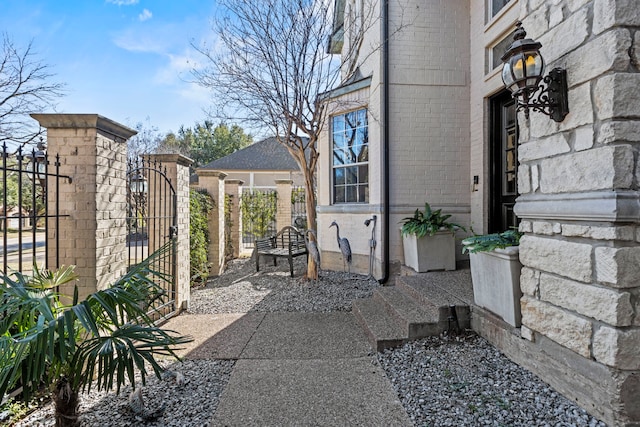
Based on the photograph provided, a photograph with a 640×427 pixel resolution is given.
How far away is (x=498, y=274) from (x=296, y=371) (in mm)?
1911

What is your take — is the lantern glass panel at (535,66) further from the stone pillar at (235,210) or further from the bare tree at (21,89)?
the bare tree at (21,89)

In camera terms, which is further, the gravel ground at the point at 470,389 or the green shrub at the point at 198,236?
the green shrub at the point at 198,236

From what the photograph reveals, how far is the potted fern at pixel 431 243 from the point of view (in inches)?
197

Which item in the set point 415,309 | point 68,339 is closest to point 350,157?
point 415,309

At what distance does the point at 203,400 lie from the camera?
2504 millimetres

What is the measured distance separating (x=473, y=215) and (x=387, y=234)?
1460mm

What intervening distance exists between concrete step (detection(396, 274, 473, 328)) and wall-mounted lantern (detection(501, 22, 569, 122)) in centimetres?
199

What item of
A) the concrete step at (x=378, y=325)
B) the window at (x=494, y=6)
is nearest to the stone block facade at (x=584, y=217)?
the concrete step at (x=378, y=325)

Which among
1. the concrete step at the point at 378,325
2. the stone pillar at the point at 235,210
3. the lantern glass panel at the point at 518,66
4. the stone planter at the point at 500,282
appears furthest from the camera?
the stone pillar at the point at 235,210

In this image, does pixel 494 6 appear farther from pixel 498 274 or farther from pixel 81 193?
pixel 81 193

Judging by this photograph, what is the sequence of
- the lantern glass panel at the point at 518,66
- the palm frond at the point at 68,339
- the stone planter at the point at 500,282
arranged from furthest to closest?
the stone planter at the point at 500,282
the lantern glass panel at the point at 518,66
the palm frond at the point at 68,339

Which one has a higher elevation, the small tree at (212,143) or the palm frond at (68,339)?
the small tree at (212,143)

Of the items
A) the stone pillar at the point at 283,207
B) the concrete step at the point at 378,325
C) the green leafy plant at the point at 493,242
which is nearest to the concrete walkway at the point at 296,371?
the concrete step at the point at 378,325

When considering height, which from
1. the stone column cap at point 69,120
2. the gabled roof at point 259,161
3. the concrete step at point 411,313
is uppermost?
the gabled roof at point 259,161
